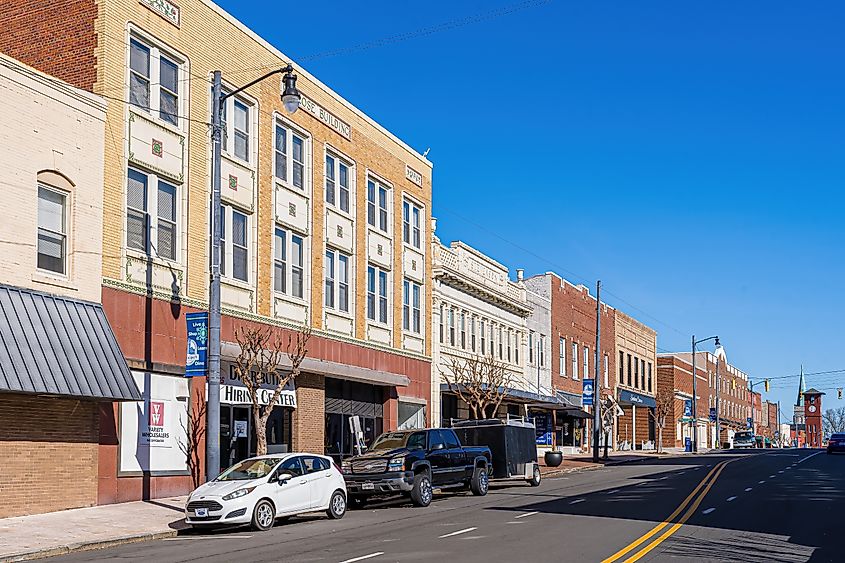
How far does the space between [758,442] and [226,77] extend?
10006cm

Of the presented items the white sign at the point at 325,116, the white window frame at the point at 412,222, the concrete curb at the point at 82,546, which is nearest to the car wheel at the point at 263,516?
the concrete curb at the point at 82,546

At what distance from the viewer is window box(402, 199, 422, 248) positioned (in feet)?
142

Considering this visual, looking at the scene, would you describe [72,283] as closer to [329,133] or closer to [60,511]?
[60,511]

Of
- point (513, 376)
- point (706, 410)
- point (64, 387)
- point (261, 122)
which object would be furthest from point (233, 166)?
point (706, 410)

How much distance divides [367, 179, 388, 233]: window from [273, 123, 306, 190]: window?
5.36m

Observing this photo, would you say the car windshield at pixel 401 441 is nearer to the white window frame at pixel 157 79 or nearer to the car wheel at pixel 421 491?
the car wheel at pixel 421 491

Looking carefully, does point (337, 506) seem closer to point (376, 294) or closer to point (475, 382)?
point (376, 294)

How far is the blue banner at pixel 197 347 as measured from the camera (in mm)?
24172

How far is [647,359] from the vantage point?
3282 inches

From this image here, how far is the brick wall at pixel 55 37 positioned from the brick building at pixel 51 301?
1462 mm

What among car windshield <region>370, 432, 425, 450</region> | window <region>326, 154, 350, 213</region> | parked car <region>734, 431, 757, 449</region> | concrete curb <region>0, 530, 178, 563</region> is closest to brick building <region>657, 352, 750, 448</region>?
parked car <region>734, 431, 757, 449</region>

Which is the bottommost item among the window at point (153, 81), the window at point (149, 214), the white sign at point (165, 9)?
the window at point (149, 214)

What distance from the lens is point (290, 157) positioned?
34.1 meters

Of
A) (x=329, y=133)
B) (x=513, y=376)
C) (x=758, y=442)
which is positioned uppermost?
(x=329, y=133)
